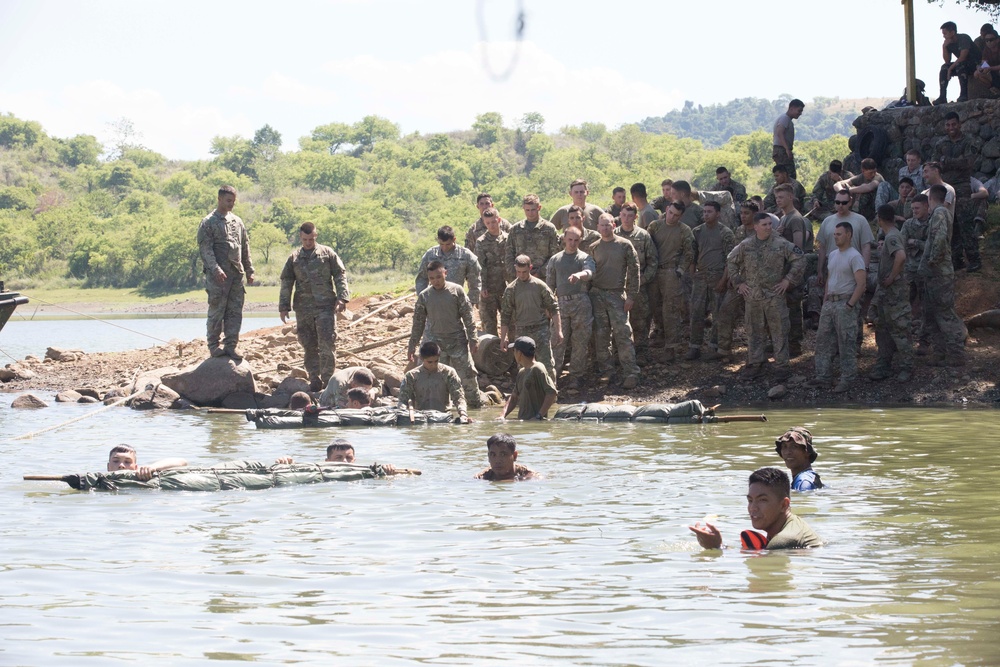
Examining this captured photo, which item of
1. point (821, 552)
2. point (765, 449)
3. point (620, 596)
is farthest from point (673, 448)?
point (620, 596)

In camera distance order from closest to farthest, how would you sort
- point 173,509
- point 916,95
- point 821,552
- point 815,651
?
point 815,651, point 821,552, point 173,509, point 916,95

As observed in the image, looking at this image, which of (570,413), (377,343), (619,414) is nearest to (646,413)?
(619,414)

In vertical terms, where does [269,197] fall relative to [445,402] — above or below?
above

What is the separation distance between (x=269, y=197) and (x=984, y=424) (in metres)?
99.3

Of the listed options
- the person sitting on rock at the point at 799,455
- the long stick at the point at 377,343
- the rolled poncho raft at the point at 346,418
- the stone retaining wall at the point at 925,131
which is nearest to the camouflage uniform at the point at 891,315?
the stone retaining wall at the point at 925,131

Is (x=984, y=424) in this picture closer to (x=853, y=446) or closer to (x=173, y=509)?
(x=853, y=446)

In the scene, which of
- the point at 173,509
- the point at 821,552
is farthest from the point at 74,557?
the point at 821,552

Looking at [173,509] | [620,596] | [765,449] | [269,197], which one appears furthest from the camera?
[269,197]

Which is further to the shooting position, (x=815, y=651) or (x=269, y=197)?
(x=269, y=197)

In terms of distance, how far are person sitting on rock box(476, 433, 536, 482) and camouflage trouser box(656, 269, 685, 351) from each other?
7191 mm

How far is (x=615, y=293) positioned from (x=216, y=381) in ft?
19.1

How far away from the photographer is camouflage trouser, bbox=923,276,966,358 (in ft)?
54.4

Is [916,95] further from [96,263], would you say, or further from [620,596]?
[96,263]

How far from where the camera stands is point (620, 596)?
24.1ft
